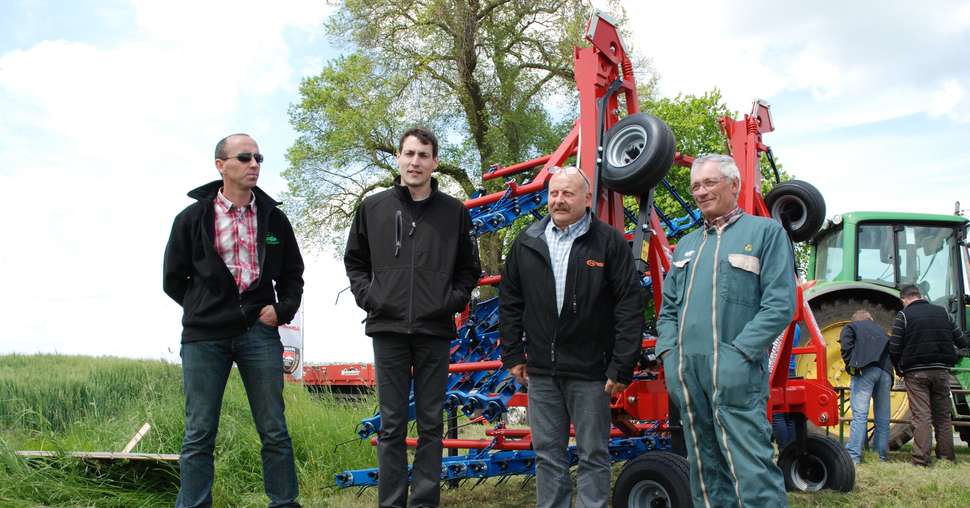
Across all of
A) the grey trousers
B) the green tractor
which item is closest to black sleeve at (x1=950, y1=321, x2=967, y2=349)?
the green tractor

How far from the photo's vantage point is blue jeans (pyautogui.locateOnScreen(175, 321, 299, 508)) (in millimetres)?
3844

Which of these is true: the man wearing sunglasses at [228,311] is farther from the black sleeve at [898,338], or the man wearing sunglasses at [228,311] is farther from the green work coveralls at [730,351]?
the black sleeve at [898,338]

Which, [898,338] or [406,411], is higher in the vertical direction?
[898,338]

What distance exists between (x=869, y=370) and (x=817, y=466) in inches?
131

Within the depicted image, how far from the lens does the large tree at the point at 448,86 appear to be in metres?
20.3

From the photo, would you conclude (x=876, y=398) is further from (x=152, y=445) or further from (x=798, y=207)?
(x=152, y=445)

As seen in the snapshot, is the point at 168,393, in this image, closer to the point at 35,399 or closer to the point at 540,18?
the point at 35,399

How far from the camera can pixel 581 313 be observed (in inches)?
145

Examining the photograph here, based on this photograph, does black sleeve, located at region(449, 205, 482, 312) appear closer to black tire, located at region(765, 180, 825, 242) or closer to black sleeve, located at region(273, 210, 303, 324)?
black sleeve, located at region(273, 210, 303, 324)

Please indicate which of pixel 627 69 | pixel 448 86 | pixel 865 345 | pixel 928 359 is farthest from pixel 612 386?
pixel 448 86

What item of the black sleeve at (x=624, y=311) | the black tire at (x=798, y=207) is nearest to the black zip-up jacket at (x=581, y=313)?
the black sleeve at (x=624, y=311)

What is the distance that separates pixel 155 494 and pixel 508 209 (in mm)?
2945

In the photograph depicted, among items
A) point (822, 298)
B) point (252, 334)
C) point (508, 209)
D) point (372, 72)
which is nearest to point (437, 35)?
point (372, 72)

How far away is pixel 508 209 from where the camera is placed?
520cm
